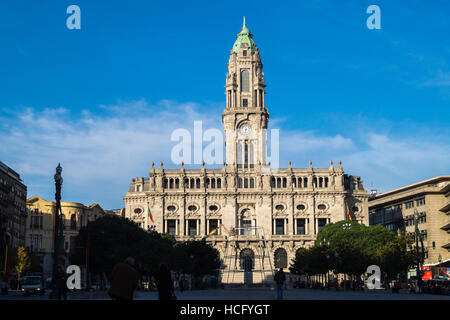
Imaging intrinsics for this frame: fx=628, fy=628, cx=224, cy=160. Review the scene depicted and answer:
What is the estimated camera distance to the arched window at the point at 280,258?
462ft

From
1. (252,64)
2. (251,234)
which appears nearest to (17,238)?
(251,234)

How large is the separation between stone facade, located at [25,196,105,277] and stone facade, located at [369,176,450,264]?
235 feet

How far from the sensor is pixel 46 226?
133250 mm

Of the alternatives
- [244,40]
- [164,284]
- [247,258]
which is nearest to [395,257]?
[247,258]

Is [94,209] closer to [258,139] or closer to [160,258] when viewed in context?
[258,139]

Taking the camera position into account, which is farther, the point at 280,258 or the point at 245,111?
the point at 245,111

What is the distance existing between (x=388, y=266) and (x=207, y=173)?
61802 mm

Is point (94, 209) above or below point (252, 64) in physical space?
below

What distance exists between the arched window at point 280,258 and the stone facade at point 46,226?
42.4m

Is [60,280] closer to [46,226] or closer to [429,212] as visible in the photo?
[46,226]

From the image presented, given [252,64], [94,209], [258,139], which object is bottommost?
[94,209]

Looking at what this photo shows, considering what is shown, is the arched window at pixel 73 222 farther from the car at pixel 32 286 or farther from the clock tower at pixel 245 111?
the car at pixel 32 286

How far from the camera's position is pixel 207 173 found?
146125 millimetres

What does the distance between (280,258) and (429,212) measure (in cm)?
3377
